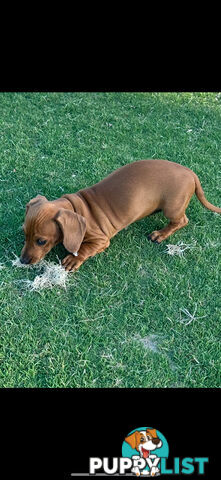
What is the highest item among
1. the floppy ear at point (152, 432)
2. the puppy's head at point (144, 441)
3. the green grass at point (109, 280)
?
the green grass at point (109, 280)

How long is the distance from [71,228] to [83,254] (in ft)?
1.32

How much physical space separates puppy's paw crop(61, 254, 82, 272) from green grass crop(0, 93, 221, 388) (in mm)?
90

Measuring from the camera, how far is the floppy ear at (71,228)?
11.8 feet

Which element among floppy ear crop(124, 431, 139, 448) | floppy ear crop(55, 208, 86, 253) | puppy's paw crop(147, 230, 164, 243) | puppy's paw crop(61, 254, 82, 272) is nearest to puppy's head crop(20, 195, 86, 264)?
floppy ear crop(55, 208, 86, 253)

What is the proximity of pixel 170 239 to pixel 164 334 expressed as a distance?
48.1 inches

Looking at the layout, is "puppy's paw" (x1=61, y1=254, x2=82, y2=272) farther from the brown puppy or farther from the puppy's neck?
the puppy's neck

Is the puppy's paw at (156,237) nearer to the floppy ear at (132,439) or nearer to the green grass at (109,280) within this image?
the green grass at (109,280)

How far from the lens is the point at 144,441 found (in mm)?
2664

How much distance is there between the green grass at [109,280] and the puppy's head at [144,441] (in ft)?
1.45

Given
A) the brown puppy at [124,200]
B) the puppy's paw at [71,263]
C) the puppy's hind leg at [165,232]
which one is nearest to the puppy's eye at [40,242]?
the brown puppy at [124,200]

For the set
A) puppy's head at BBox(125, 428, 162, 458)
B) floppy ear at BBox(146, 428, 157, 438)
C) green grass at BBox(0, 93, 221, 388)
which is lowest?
puppy's head at BBox(125, 428, 162, 458)

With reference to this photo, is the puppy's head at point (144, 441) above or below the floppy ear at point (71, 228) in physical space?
below

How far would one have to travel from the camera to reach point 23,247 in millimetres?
3936

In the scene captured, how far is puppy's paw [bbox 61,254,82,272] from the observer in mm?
3895
